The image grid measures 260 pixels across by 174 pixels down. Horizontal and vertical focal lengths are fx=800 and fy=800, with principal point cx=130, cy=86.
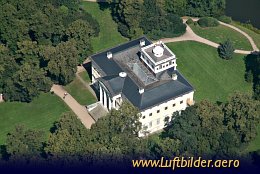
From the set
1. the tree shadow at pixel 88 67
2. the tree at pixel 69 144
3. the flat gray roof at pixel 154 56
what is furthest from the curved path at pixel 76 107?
the flat gray roof at pixel 154 56

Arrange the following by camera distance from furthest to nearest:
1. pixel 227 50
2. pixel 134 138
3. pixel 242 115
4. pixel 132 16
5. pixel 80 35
Answer: pixel 132 16 → pixel 227 50 → pixel 80 35 → pixel 242 115 → pixel 134 138

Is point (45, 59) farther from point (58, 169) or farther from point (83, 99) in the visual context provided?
point (58, 169)

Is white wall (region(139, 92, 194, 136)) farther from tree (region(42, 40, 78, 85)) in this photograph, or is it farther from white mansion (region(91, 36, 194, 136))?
tree (region(42, 40, 78, 85))

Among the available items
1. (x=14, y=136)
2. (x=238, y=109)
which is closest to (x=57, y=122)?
(x=14, y=136)

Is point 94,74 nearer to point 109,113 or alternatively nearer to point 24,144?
point 109,113

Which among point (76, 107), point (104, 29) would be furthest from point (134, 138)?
point (104, 29)

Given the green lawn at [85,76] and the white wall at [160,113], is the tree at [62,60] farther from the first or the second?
the white wall at [160,113]
